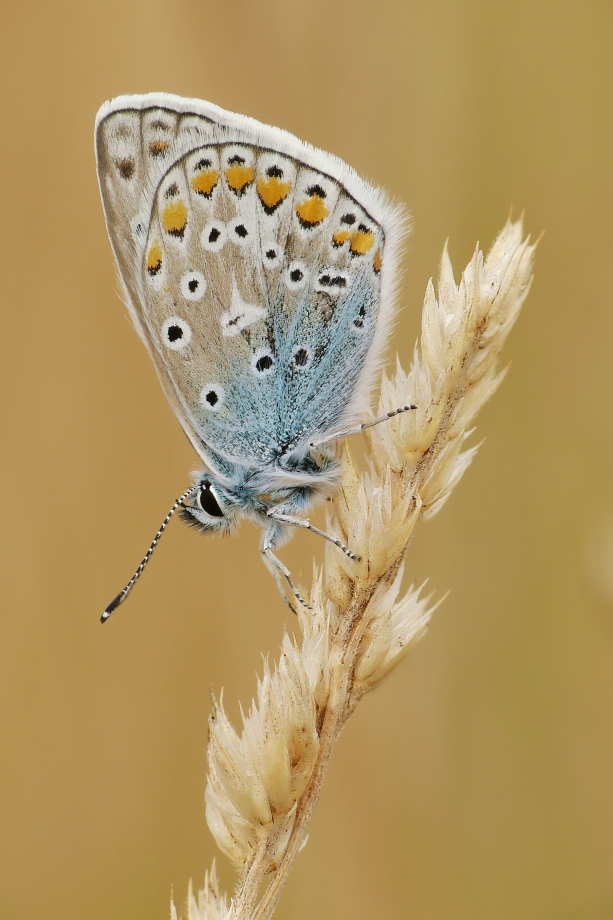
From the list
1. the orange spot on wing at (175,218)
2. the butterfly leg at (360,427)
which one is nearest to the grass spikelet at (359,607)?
the butterfly leg at (360,427)

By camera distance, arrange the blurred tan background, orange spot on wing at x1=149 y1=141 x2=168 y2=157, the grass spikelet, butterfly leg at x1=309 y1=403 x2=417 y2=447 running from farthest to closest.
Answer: the blurred tan background < orange spot on wing at x1=149 y1=141 x2=168 y2=157 < butterfly leg at x1=309 y1=403 x2=417 y2=447 < the grass spikelet

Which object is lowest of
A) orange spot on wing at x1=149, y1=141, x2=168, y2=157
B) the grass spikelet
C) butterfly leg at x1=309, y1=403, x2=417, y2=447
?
the grass spikelet

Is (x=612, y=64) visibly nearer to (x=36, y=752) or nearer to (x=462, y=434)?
(x=462, y=434)

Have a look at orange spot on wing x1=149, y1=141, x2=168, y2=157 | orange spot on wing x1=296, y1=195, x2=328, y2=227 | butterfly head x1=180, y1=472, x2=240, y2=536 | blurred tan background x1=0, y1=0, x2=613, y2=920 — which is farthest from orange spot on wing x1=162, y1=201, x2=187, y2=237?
blurred tan background x1=0, y1=0, x2=613, y2=920

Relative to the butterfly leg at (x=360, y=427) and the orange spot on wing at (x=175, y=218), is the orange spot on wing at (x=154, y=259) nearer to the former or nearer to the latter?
the orange spot on wing at (x=175, y=218)

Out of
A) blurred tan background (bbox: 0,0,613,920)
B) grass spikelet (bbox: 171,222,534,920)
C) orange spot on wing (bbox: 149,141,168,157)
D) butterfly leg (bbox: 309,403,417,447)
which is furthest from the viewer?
blurred tan background (bbox: 0,0,613,920)

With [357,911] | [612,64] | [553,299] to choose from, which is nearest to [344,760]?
[357,911]

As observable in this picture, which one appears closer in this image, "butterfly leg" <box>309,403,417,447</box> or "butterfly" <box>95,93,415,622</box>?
"butterfly leg" <box>309,403,417,447</box>

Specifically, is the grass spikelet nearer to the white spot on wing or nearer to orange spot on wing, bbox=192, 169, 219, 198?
the white spot on wing
